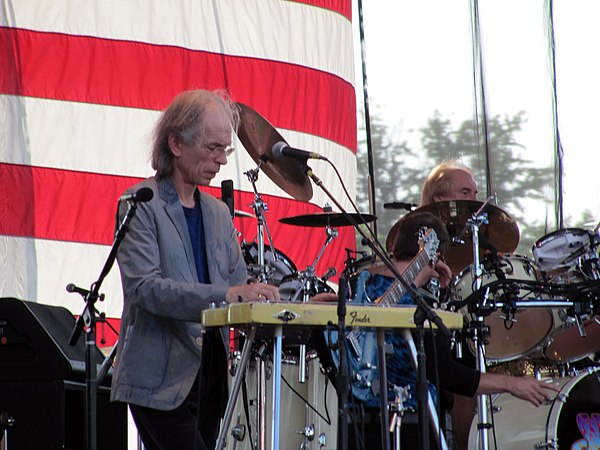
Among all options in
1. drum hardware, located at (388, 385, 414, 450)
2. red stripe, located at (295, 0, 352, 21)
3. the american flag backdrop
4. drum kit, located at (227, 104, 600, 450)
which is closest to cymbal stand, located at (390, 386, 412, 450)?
drum hardware, located at (388, 385, 414, 450)

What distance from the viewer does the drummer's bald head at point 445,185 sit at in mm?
4953

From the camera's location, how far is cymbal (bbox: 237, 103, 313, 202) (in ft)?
11.8

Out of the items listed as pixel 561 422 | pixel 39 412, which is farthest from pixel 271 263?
pixel 561 422

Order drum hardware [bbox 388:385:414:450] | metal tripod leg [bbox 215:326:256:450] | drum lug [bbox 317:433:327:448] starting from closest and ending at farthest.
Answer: metal tripod leg [bbox 215:326:256:450] → drum hardware [bbox 388:385:414:450] → drum lug [bbox 317:433:327:448]

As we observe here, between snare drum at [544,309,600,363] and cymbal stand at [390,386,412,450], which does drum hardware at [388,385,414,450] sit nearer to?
cymbal stand at [390,386,412,450]

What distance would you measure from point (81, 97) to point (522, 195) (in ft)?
9.51

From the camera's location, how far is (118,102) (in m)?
5.88

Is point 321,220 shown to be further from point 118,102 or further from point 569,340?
point 118,102

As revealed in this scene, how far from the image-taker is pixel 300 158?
9.80 feet

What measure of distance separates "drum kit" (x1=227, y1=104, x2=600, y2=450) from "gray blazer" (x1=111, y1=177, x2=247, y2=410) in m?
0.54

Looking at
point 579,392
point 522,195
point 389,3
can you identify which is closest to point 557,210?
point 522,195

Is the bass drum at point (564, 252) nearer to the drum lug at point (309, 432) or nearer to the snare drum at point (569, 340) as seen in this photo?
the snare drum at point (569, 340)

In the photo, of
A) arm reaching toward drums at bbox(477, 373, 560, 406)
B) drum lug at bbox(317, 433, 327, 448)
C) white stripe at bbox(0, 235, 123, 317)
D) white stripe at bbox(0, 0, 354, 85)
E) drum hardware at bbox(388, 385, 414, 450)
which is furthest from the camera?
white stripe at bbox(0, 0, 354, 85)

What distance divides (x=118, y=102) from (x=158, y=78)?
329 millimetres
